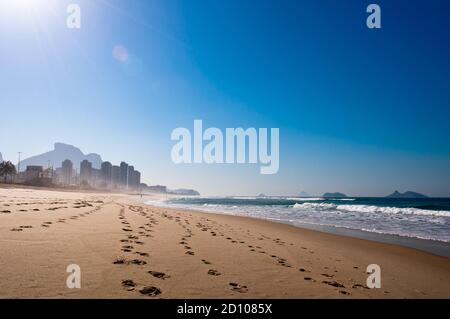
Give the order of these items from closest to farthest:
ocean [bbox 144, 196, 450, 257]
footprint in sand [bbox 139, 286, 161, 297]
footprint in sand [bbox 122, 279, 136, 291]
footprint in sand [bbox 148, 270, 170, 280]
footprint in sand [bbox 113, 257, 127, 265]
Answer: footprint in sand [bbox 139, 286, 161, 297]
footprint in sand [bbox 122, 279, 136, 291]
footprint in sand [bbox 148, 270, 170, 280]
footprint in sand [bbox 113, 257, 127, 265]
ocean [bbox 144, 196, 450, 257]

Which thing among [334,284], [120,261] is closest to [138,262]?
[120,261]

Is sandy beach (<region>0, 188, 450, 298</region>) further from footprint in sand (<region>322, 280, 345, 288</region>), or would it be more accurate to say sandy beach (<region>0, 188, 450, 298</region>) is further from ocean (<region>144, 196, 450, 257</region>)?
ocean (<region>144, 196, 450, 257</region>)

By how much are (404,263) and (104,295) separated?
10.1 meters

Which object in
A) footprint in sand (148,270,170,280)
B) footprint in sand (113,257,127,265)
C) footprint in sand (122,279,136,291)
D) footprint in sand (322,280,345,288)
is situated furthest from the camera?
footprint in sand (322,280,345,288)

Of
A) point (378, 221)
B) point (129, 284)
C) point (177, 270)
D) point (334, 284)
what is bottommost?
point (378, 221)

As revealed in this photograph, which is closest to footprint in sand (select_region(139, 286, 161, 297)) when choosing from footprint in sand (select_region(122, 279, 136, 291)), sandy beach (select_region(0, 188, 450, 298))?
sandy beach (select_region(0, 188, 450, 298))

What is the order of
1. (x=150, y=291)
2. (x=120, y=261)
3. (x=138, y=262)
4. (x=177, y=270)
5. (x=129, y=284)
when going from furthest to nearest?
(x=138, y=262)
(x=120, y=261)
(x=177, y=270)
(x=129, y=284)
(x=150, y=291)

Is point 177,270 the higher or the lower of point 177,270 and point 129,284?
the lower

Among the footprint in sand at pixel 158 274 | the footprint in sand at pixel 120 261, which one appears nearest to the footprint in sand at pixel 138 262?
the footprint in sand at pixel 120 261

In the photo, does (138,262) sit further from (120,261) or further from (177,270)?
(177,270)

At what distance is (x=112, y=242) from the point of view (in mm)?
8383

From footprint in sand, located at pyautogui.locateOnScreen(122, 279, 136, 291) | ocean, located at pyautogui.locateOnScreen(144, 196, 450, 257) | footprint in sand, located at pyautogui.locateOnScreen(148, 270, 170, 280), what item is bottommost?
ocean, located at pyautogui.locateOnScreen(144, 196, 450, 257)
